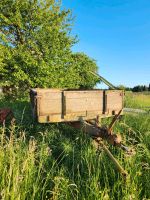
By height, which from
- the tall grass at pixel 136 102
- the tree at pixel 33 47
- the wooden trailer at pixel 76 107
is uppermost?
the tree at pixel 33 47

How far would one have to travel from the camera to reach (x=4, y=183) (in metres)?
3.84

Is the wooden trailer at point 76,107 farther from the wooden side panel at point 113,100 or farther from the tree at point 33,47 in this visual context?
the tree at point 33,47

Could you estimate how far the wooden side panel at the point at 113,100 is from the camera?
7.88 m

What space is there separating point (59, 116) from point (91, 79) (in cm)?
2798

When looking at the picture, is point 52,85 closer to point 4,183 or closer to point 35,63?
point 35,63

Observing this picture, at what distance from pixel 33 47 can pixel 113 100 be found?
44.7ft

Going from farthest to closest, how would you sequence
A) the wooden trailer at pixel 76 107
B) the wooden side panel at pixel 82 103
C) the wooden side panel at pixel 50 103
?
the wooden side panel at pixel 82 103 → the wooden side panel at pixel 50 103 → the wooden trailer at pixel 76 107

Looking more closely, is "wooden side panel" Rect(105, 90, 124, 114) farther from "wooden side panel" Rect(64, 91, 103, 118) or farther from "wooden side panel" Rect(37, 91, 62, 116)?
"wooden side panel" Rect(37, 91, 62, 116)

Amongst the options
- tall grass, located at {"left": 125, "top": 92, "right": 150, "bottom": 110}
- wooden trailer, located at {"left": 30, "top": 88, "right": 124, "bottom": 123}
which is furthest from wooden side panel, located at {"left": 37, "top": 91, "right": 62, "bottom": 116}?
tall grass, located at {"left": 125, "top": 92, "right": 150, "bottom": 110}

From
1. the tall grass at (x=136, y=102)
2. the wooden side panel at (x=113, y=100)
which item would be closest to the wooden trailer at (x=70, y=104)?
the wooden side panel at (x=113, y=100)

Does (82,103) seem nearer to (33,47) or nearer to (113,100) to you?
(113,100)

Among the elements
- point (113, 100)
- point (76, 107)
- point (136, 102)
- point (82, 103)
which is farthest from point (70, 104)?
point (136, 102)

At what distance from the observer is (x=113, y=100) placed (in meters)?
8.10

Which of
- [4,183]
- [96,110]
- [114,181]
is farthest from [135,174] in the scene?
[96,110]
